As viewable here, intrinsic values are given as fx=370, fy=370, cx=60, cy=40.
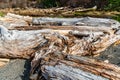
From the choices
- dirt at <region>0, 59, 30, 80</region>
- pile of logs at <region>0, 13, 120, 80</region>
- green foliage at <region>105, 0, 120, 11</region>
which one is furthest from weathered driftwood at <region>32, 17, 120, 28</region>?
green foliage at <region>105, 0, 120, 11</region>

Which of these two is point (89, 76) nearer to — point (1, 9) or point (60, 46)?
point (60, 46)

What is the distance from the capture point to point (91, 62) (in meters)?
5.12

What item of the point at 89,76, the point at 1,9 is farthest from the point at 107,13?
the point at 89,76

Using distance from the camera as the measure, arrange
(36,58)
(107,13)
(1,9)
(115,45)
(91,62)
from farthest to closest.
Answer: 1. (1,9)
2. (107,13)
3. (115,45)
4. (36,58)
5. (91,62)

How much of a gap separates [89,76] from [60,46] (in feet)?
5.30

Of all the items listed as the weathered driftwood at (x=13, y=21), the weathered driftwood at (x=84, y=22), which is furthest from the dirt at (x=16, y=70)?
the weathered driftwood at (x=84, y=22)

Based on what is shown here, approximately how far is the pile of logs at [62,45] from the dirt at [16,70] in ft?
0.48

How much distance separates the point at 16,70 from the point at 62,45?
0.92m

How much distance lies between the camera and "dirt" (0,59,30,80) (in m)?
5.73

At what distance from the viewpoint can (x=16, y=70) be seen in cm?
599

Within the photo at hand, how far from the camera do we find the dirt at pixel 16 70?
225 inches

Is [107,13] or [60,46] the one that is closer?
[60,46]

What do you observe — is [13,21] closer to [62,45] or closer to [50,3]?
[62,45]

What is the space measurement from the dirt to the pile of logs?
146mm
